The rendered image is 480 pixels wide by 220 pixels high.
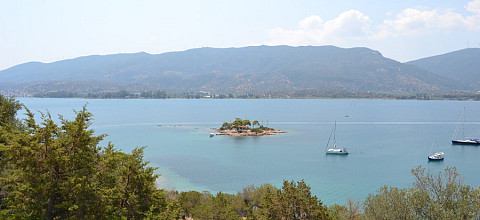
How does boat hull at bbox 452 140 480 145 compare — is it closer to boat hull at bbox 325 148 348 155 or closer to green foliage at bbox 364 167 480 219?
boat hull at bbox 325 148 348 155

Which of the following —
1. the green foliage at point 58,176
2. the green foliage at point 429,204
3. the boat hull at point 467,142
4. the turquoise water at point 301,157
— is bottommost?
the turquoise water at point 301,157

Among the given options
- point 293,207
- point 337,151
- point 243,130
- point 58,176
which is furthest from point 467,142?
point 58,176

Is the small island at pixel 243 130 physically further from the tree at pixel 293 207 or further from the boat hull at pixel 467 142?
the tree at pixel 293 207

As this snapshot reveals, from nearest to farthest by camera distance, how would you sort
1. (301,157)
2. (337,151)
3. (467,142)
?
(301,157) < (337,151) < (467,142)

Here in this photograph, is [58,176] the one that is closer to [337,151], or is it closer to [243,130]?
[337,151]

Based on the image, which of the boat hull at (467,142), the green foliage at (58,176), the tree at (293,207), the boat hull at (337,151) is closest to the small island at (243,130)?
the boat hull at (337,151)

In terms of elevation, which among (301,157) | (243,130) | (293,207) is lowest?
(301,157)

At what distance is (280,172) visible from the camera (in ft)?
163

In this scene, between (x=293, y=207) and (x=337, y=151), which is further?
(x=337, y=151)

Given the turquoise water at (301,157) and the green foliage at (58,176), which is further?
the turquoise water at (301,157)

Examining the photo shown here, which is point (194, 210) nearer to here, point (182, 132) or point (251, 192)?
point (251, 192)

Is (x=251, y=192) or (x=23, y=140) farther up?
(x=23, y=140)

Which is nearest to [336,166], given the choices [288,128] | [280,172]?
[280,172]

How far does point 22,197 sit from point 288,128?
3509 inches
